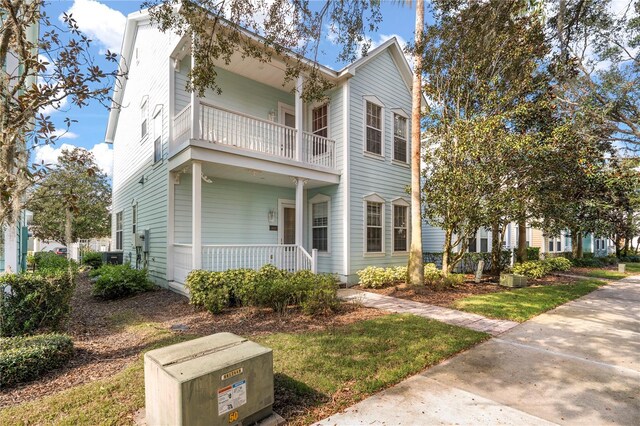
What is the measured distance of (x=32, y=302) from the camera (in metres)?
4.84

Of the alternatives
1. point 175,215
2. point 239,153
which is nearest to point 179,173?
point 175,215

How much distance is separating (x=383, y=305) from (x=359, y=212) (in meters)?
4.00

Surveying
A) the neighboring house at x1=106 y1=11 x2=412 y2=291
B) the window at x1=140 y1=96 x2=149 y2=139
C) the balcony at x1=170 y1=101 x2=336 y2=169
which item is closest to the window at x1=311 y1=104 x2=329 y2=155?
the neighboring house at x1=106 y1=11 x2=412 y2=291

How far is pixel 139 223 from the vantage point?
11719 millimetres

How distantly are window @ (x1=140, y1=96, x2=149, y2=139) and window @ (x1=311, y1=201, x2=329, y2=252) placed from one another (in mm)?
6601

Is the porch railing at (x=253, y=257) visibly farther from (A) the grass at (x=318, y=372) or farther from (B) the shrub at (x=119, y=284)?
(A) the grass at (x=318, y=372)

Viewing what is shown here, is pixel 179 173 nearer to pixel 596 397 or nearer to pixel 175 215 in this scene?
pixel 175 215

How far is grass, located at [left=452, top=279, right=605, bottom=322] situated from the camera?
22.1 ft

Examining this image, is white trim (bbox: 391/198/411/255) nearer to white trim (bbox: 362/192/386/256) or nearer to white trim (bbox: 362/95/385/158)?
white trim (bbox: 362/192/386/256)

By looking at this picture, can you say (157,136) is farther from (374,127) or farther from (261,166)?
(374,127)

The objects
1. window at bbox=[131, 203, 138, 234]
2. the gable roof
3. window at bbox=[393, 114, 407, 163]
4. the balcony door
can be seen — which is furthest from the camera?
window at bbox=[393, 114, 407, 163]

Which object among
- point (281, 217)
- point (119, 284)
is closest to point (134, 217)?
point (119, 284)

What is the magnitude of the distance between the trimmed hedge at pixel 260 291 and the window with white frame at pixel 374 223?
4.39 m

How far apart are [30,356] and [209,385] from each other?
2680 millimetres
